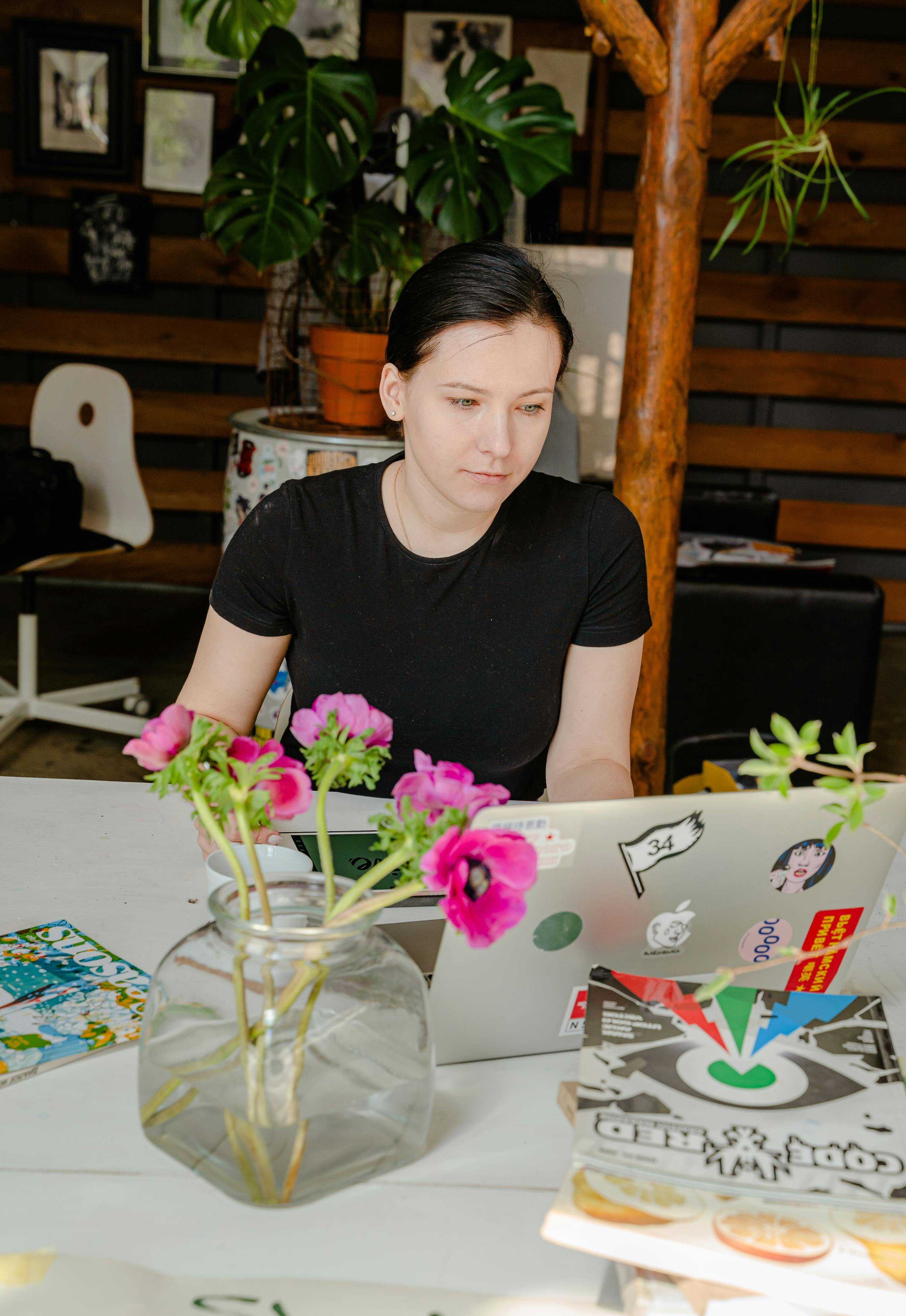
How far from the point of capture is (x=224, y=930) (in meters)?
0.69

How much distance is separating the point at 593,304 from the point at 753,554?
150 centimetres

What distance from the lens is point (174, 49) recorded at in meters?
5.12

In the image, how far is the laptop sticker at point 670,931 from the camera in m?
0.84

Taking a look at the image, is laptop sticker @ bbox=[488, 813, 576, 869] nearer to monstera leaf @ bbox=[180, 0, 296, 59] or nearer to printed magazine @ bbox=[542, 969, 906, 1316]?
printed magazine @ bbox=[542, 969, 906, 1316]

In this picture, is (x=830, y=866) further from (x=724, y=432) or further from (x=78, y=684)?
(x=724, y=432)

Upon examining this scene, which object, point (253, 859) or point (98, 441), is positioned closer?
point (253, 859)

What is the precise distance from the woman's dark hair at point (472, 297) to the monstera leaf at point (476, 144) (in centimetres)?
135

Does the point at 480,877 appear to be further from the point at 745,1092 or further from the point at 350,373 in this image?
the point at 350,373

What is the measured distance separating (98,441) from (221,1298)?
11.5 ft

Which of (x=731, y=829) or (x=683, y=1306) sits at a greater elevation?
(x=731, y=829)

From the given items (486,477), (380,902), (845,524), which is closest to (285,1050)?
(380,902)

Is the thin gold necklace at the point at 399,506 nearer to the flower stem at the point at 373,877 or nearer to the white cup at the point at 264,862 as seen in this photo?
the white cup at the point at 264,862

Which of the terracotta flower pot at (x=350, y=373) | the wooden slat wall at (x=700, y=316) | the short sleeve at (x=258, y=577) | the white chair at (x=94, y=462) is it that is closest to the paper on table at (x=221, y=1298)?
the short sleeve at (x=258, y=577)

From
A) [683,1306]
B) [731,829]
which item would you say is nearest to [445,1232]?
[683,1306]
